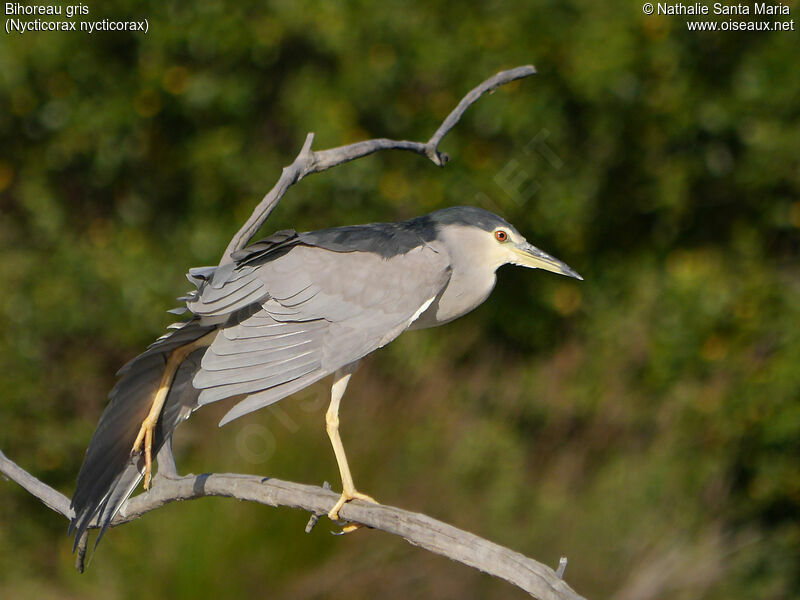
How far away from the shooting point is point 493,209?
5.86 metres

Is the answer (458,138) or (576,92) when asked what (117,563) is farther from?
(576,92)

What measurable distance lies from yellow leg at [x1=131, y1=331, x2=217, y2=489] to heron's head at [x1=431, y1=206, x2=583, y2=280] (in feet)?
2.56

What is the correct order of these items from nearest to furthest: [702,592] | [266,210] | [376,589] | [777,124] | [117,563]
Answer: [266,210]
[376,589]
[117,563]
[702,592]
[777,124]

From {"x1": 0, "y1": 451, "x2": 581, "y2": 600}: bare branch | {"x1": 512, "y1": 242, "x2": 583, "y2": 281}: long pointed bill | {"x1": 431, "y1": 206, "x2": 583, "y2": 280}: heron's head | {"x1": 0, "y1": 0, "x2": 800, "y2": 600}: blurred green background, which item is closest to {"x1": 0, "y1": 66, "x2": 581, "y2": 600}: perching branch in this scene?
{"x1": 0, "y1": 451, "x2": 581, "y2": 600}: bare branch

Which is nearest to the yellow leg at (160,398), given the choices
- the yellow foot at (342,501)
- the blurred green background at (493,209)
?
the yellow foot at (342,501)

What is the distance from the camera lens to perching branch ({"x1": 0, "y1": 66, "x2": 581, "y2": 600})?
2.23 metres

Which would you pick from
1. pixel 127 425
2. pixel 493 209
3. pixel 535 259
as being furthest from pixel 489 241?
pixel 493 209

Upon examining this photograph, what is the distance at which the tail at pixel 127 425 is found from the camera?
2838mm

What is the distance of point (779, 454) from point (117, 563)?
3.60m

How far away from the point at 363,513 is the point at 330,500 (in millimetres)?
145

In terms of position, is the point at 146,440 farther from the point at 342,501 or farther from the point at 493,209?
the point at 493,209

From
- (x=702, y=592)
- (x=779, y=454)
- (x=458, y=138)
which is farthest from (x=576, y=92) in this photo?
(x=702, y=592)

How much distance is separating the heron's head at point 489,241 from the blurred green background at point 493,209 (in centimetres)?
211

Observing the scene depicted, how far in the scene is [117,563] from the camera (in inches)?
181
